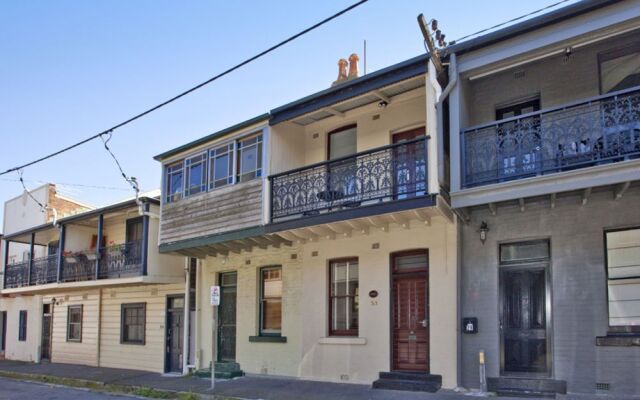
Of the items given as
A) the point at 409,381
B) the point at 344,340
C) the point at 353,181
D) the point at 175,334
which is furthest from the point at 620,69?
the point at 175,334

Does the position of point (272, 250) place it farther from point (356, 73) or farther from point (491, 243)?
point (491, 243)

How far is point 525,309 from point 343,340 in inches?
166

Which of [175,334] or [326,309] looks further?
[175,334]

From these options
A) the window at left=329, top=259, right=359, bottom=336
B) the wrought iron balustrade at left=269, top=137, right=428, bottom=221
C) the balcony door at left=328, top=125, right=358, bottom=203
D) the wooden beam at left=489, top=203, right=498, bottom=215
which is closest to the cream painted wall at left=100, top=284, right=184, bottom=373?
the window at left=329, top=259, right=359, bottom=336

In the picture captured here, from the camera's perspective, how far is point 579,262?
10875mm

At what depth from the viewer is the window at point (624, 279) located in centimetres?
1035

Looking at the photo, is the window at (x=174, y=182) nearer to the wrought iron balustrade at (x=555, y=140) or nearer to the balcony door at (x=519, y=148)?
the wrought iron balustrade at (x=555, y=140)

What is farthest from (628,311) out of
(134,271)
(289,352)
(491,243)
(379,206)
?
(134,271)

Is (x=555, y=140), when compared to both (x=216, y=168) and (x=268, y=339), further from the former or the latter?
(x=216, y=168)

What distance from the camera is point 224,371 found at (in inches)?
635

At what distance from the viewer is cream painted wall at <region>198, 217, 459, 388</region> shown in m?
12.3

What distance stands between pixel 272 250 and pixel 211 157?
3009mm

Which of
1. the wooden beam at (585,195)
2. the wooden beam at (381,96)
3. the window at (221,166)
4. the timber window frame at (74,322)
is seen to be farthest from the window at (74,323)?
the wooden beam at (585,195)

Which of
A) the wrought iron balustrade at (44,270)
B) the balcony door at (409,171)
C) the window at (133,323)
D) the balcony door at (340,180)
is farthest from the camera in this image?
the wrought iron balustrade at (44,270)
